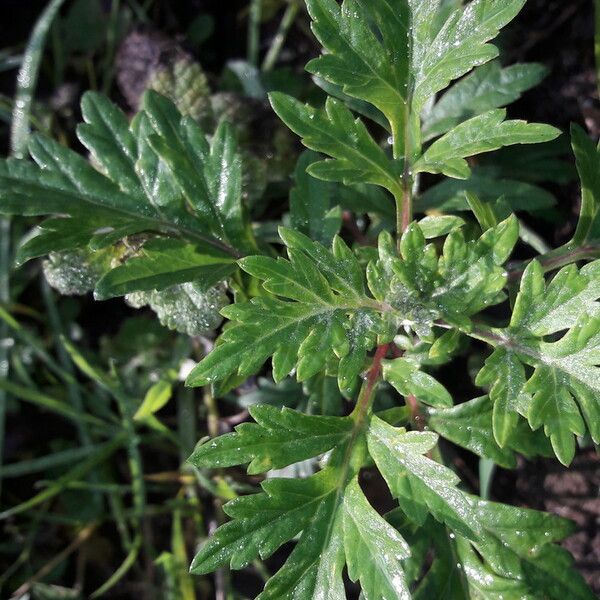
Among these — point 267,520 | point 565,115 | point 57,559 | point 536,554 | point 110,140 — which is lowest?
point 536,554

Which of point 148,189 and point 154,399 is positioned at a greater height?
point 148,189

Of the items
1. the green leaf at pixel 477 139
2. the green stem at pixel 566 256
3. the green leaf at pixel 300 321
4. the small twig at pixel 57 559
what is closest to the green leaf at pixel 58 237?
the green leaf at pixel 300 321

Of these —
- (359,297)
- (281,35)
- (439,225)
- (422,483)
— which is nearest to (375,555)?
(422,483)

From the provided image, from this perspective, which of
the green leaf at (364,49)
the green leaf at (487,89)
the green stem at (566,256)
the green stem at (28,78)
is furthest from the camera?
the green stem at (28,78)

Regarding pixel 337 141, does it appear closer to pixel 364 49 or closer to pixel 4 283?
pixel 364 49

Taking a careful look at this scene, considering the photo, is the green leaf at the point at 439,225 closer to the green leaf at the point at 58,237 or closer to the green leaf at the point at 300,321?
the green leaf at the point at 300,321
